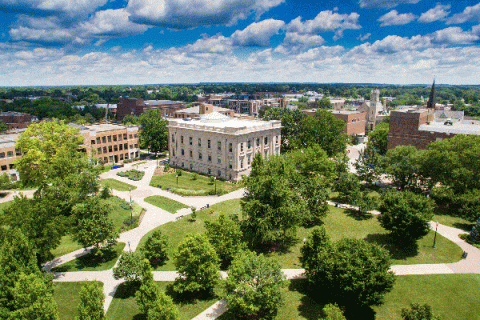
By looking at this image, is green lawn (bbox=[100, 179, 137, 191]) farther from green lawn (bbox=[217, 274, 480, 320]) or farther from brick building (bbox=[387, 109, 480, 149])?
brick building (bbox=[387, 109, 480, 149])

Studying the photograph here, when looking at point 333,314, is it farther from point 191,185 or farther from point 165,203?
point 191,185

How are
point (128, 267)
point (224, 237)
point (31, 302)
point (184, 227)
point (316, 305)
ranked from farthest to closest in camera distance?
point (184, 227), point (224, 237), point (128, 267), point (316, 305), point (31, 302)

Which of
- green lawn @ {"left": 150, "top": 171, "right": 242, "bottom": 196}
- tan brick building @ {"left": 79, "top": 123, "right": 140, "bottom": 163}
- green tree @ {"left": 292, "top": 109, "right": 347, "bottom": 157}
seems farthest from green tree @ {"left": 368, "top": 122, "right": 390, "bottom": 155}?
tan brick building @ {"left": 79, "top": 123, "right": 140, "bottom": 163}

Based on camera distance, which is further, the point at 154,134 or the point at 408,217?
the point at 154,134

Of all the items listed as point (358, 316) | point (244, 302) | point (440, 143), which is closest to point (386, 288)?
point (358, 316)

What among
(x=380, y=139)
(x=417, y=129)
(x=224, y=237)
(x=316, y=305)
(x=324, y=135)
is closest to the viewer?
(x=316, y=305)

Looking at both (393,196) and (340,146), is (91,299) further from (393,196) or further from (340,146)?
(340,146)

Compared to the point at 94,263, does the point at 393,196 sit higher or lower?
higher

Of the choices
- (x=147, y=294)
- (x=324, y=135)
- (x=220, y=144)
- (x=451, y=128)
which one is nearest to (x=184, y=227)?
(x=147, y=294)
